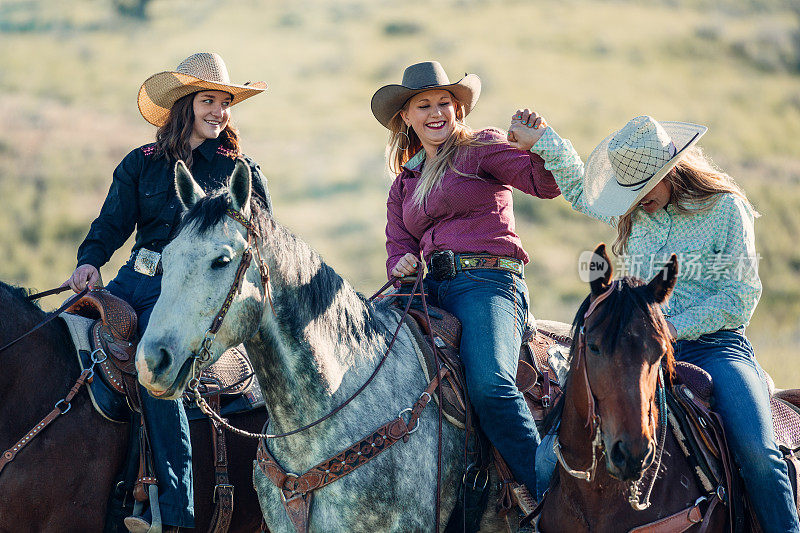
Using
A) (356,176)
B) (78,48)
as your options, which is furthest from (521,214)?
(78,48)

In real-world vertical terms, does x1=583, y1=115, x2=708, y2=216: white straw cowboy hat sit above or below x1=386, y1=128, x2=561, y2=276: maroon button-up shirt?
above

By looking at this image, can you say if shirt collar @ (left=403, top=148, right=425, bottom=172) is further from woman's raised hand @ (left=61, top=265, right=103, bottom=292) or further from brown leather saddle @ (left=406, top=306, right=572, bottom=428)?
woman's raised hand @ (left=61, top=265, right=103, bottom=292)

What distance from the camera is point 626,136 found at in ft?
14.7

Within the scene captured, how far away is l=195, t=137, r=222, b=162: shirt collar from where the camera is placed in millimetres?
5785

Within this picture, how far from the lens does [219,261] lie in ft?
12.7

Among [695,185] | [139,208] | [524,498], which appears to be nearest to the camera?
[695,185]

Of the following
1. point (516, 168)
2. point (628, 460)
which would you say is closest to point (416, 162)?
point (516, 168)

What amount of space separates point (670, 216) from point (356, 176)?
26.6 meters

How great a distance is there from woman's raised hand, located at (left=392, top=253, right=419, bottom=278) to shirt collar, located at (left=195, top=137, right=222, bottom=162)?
162 centimetres

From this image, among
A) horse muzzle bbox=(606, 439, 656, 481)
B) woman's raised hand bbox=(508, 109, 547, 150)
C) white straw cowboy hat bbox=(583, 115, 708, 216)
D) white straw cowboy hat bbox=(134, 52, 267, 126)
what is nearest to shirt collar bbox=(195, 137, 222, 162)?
white straw cowboy hat bbox=(134, 52, 267, 126)

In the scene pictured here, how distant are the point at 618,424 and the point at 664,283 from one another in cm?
67

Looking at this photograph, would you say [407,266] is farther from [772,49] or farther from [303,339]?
[772,49]

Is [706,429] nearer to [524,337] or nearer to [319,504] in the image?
[524,337]

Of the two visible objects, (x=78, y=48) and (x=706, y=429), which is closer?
(x=706, y=429)
